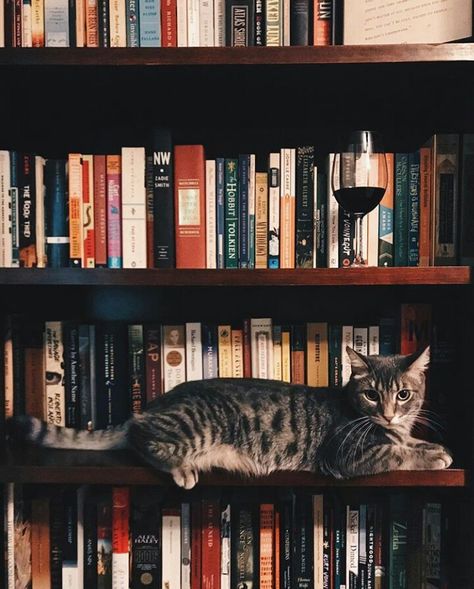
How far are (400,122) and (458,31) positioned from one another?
27 cm

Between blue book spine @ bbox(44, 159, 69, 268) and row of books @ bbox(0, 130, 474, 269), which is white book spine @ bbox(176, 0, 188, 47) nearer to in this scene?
row of books @ bbox(0, 130, 474, 269)

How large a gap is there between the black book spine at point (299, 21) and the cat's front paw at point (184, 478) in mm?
770

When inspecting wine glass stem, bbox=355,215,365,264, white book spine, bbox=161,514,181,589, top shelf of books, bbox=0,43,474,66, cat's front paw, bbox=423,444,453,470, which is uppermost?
top shelf of books, bbox=0,43,474,66

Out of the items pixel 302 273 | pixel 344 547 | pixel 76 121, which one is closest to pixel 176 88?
pixel 76 121

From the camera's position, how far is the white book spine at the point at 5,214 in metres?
0.96

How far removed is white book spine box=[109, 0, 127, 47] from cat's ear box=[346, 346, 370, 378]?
0.67 metres

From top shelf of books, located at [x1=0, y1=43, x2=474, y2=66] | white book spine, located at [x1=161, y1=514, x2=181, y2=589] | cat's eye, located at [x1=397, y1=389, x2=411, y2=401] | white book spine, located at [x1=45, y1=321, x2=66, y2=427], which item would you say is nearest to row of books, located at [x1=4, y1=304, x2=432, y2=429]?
white book spine, located at [x1=45, y1=321, x2=66, y2=427]

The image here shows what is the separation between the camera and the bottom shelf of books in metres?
1.02

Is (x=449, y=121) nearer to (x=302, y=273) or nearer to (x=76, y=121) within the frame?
(x=302, y=273)

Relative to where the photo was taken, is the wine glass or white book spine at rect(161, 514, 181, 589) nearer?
the wine glass

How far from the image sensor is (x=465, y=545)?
37.3 inches

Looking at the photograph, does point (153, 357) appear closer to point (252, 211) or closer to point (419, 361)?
point (252, 211)

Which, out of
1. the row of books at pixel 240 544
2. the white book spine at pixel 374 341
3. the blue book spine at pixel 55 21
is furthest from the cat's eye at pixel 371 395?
the blue book spine at pixel 55 21

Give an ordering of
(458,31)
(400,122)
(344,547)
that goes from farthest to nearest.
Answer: (400,122) < (344,547) < (458,31)
